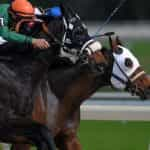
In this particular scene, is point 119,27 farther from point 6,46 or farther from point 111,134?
point 6,46

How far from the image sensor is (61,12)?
8.52 m

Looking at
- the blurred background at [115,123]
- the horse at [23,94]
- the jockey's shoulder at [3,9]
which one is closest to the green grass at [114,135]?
the blurred background at [115,123]

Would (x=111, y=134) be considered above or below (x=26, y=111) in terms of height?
below

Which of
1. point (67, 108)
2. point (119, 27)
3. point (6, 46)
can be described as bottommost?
point (119, 27)

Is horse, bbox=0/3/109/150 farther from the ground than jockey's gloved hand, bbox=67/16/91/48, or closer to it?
closer to it

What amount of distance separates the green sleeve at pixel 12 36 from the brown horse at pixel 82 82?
0.44m

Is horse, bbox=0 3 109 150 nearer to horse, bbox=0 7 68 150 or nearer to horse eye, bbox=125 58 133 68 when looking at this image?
horse, bbox=0 7 68 150

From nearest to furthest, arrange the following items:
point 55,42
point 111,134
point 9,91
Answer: point 9,91, point 55,42, point 111,134

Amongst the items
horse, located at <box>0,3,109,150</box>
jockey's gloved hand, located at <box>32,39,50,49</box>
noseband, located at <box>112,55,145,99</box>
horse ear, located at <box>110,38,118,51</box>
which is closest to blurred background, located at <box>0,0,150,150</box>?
noseband, located at <box>112,55,145,99</box>

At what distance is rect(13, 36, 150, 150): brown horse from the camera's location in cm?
816

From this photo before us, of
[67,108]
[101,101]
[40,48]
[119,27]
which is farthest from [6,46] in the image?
[119,27]

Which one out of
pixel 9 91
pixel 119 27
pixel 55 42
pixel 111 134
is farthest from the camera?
pixel 119 27

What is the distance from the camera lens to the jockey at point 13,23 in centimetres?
796

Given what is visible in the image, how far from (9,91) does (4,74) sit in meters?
0.17
